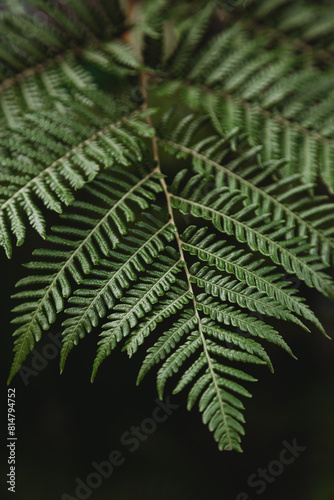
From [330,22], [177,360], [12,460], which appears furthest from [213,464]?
[330,22]

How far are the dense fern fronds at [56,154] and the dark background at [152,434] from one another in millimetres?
722

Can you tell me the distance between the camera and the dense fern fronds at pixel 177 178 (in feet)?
Result: 3.04

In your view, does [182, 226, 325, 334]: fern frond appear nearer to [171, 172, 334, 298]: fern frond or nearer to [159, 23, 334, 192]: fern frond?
[171, 172, 334, 298]: fern frond

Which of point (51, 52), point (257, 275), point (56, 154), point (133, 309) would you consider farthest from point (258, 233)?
point (51, 52)

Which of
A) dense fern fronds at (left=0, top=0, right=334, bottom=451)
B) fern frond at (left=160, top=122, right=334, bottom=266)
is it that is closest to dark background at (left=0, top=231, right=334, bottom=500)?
dense fern fronds at (left=0, top=0, right=334, bottom=451)

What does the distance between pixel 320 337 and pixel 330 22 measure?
1.42 metres

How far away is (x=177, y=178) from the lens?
1.16 metres

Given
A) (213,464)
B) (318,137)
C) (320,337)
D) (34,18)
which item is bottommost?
(213,464)

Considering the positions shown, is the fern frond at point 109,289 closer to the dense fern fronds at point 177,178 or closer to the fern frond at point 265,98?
the dense fern fronds at point 177,178

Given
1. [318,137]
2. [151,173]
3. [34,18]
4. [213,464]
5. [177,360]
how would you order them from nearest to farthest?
[177,360] → [151,173] → [318,137] → [34,18] → [213,464]

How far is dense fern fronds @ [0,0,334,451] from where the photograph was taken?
93 centimetres

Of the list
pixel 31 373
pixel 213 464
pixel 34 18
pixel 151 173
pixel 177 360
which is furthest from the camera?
pixel 213 464

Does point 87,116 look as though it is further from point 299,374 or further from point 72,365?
point 299,374

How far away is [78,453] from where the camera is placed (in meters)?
1.78
